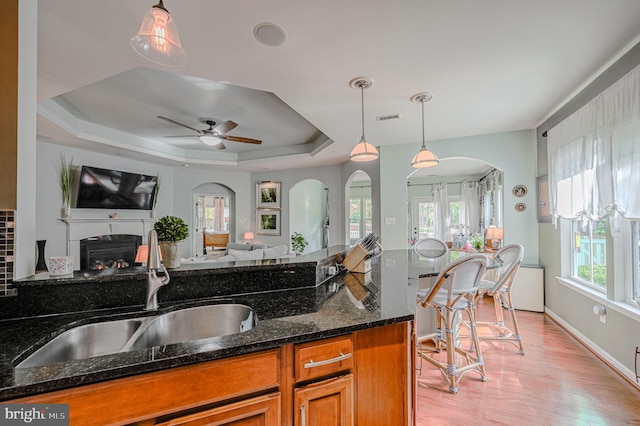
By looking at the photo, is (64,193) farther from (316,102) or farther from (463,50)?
(463,50)

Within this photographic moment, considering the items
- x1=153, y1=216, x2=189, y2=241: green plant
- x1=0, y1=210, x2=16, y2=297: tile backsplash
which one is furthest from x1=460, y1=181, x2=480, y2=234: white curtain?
x1=0, y1=210, x2=16, y2=297: tile backsplash

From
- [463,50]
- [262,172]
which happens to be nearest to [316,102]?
[463,50]

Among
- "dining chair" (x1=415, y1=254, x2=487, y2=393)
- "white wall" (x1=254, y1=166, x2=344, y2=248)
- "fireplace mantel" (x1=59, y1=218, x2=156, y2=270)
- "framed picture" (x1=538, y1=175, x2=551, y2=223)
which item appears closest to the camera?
"dining chair" (x1=415, y1=254, x2=487, y2=393)

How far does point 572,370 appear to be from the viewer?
2.34 meters

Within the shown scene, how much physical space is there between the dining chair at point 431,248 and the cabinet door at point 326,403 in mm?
2588

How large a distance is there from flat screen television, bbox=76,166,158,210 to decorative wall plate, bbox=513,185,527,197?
637cm

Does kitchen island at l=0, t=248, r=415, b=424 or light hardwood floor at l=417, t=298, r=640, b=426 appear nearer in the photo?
kitchen island at l=0, t=248, r=415, b=424

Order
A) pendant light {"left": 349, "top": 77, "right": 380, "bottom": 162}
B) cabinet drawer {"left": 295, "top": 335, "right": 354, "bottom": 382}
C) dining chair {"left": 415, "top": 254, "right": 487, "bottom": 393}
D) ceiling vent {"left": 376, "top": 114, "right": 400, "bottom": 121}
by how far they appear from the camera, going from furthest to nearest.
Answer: ceiling vent {"left": 376, "top": 114, "right": 400, "bottom": 121} → pendant light {"left": 349, "top": 77, "right": 380, "bottom": 162} → dining chair {"left": 415, "top": 254, "right": 487, "bottom": 393} → cabinet drawer {"left": 295, "top": 335, "right": 354, "bottom": 382}

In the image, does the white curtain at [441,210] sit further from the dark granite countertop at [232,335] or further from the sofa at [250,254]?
the dark granite countertop at [232,335]

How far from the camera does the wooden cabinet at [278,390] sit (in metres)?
0.79

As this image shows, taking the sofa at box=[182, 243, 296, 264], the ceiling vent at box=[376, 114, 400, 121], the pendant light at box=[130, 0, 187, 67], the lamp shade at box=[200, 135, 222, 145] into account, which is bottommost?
the sofa at box=[182, 243, 296, 264]

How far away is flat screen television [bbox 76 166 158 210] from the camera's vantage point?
4.66 metres

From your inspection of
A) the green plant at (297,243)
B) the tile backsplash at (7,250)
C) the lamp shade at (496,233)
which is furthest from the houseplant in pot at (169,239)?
the green plant at (297,243)

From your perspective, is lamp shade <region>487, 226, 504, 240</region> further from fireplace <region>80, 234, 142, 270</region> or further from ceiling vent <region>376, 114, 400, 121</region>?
fireplace <region>80, 234, 142, 270</region>
